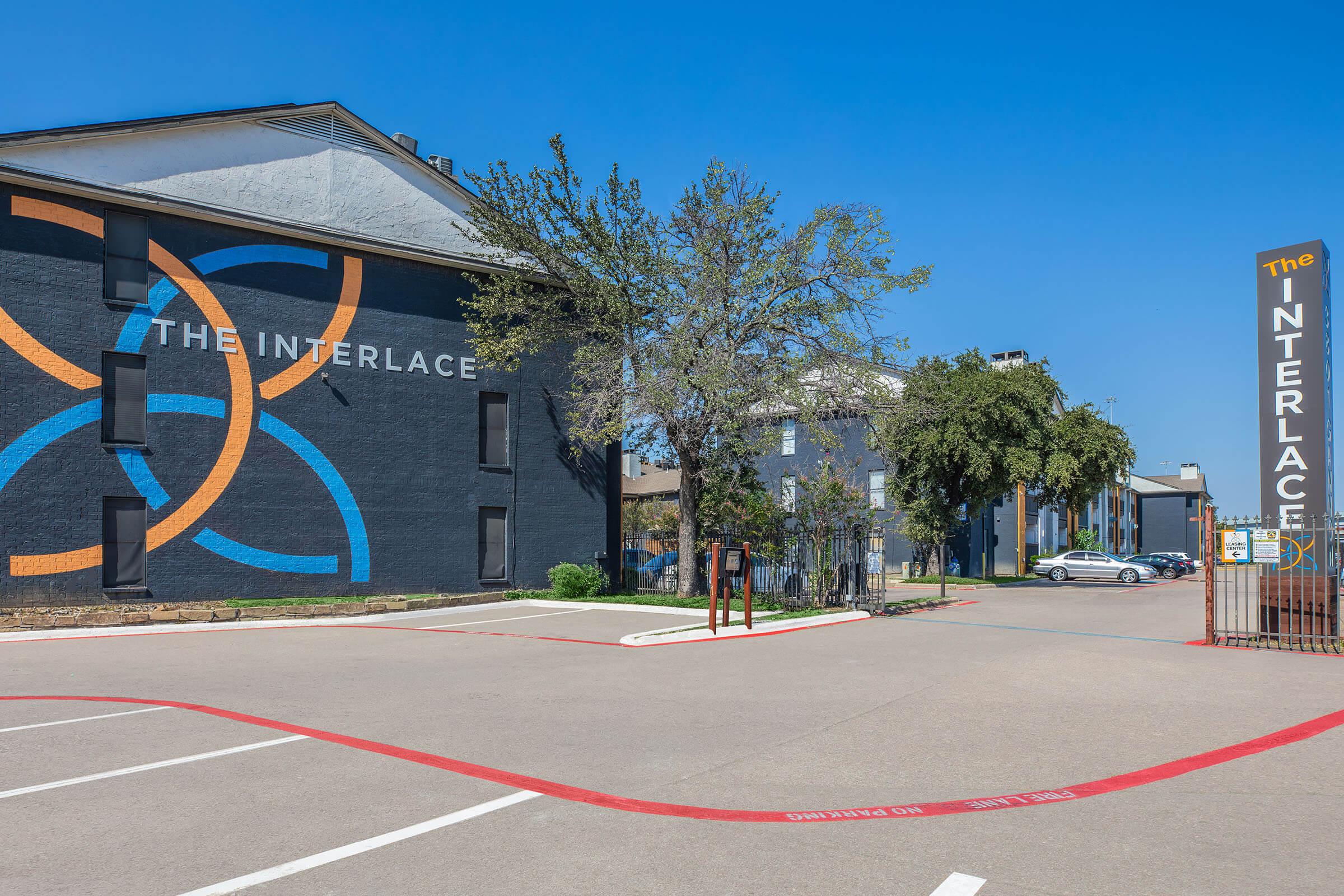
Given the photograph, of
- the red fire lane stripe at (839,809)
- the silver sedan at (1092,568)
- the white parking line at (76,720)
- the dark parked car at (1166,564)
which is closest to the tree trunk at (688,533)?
the white parking line at (76,720)

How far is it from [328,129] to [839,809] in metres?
23.3

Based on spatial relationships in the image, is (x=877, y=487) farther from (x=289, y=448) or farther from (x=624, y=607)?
(x=289, y=448)

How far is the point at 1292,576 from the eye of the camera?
573 inches

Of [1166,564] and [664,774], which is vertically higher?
[664,774]

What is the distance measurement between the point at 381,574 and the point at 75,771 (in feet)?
57.0

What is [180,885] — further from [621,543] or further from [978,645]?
[621,543]

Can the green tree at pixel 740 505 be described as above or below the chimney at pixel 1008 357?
below

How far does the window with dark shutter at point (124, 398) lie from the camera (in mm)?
20375

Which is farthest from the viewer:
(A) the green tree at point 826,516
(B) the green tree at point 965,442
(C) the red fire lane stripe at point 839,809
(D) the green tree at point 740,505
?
(B) the green tree at point 965,442

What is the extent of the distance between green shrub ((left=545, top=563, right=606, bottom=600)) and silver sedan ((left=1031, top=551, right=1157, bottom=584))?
78.6ft

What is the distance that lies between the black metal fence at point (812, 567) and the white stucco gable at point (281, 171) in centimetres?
1075

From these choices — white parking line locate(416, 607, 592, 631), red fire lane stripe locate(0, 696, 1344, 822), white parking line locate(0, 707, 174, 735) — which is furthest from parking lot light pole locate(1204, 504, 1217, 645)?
white parking line locate(0, 707, 174, 735)

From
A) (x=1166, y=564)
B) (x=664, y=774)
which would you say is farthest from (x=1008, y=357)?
(x=664, y=774)

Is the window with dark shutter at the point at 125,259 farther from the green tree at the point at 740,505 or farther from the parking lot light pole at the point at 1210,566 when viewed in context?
the parking lot light pole at the point at 1210,566
